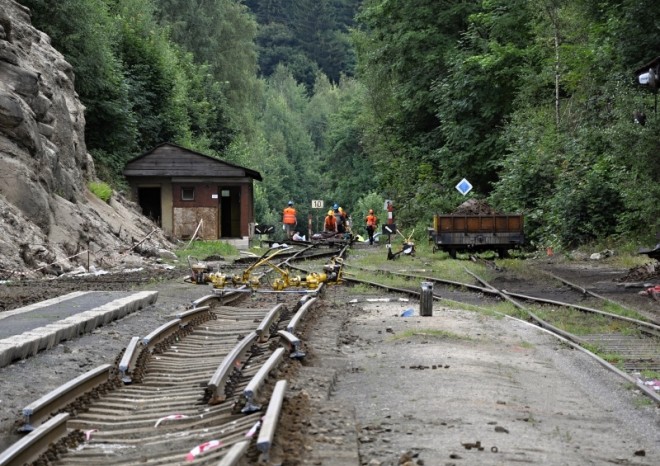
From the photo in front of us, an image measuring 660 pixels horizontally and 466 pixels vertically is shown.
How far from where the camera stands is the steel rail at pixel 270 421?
6.00 meters

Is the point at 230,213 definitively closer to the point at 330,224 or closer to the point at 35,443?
the point at 330,224

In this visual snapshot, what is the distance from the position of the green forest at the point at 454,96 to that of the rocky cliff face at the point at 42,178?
6.97 meters

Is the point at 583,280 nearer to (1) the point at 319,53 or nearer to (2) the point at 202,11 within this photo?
(2) the point at 202,11

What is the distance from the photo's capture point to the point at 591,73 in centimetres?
3625

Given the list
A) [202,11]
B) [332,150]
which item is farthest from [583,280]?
[332,150]

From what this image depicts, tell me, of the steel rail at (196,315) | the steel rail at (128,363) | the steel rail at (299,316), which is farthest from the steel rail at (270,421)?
the steel rail at (196,315)

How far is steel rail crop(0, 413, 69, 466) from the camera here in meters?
6.22

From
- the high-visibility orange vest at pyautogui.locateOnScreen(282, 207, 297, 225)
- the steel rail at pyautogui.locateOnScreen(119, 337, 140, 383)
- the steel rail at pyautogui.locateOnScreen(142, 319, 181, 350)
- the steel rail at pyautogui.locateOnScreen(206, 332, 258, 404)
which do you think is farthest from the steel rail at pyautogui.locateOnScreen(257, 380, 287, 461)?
the high-visibility orange vest at pyautogui.locateOnScreen(282, 207, 297, 225)

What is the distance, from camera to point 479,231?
3109cm

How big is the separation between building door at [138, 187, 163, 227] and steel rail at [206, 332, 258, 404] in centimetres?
→ 3474

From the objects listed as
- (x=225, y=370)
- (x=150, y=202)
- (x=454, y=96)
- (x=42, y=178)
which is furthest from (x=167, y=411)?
(x=454, y=96)

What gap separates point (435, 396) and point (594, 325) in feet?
22.1

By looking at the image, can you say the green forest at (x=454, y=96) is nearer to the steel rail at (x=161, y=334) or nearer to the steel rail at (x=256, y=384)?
the steel rail at (x=161, y=334)

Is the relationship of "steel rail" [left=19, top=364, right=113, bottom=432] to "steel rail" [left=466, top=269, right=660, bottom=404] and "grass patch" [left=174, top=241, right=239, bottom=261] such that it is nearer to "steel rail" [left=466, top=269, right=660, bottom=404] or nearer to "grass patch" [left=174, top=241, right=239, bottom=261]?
"steel rail" [left=466, top=269, right=660, bottom=404]
